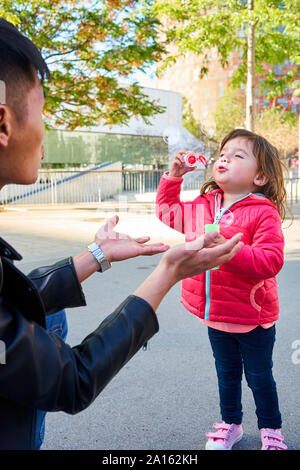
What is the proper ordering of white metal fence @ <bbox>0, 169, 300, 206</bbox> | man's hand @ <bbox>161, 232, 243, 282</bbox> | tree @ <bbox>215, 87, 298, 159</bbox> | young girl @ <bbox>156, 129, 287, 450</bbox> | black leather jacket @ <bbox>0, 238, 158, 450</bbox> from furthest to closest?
tree @ <bbox>215, 87, 298, 159</bbox>
white metal fence @ <bbox>0, 169, 300, 206</bbox>
young girl @ <bbox>156, 129, 287, 450</bbox>
man's hand @ <bbox>161, 232, 243, 282</bbox>
black leather jacket @ <bbox>0, 238, 158, 450</bbox>

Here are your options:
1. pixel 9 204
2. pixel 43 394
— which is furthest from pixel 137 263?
pixel 9 204

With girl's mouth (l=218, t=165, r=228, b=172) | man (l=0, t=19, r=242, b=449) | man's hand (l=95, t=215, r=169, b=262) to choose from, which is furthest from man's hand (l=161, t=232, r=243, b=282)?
girl's mouth (l=218, t=165, r=228, b=172)

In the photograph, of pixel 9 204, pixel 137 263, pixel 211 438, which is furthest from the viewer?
pixel 9 204

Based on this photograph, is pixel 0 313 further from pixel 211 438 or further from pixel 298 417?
pixel 298 417

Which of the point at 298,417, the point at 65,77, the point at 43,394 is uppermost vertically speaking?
the point at 65,77

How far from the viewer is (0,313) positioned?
1049mm

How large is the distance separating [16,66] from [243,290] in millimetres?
1505

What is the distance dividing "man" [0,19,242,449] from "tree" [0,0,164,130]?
416 inches

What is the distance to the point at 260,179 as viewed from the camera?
7.66ft

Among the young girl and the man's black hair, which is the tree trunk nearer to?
the young girl

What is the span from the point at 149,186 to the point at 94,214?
492 cm

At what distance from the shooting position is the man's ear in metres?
1.11

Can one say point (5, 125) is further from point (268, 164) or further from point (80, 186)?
point (80, 186)

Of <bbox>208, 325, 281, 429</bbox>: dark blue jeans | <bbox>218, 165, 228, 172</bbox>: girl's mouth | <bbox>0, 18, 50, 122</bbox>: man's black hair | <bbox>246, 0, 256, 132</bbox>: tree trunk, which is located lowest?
<bbox>208, 325, 281, 429</bbox>: dark blue jeans
